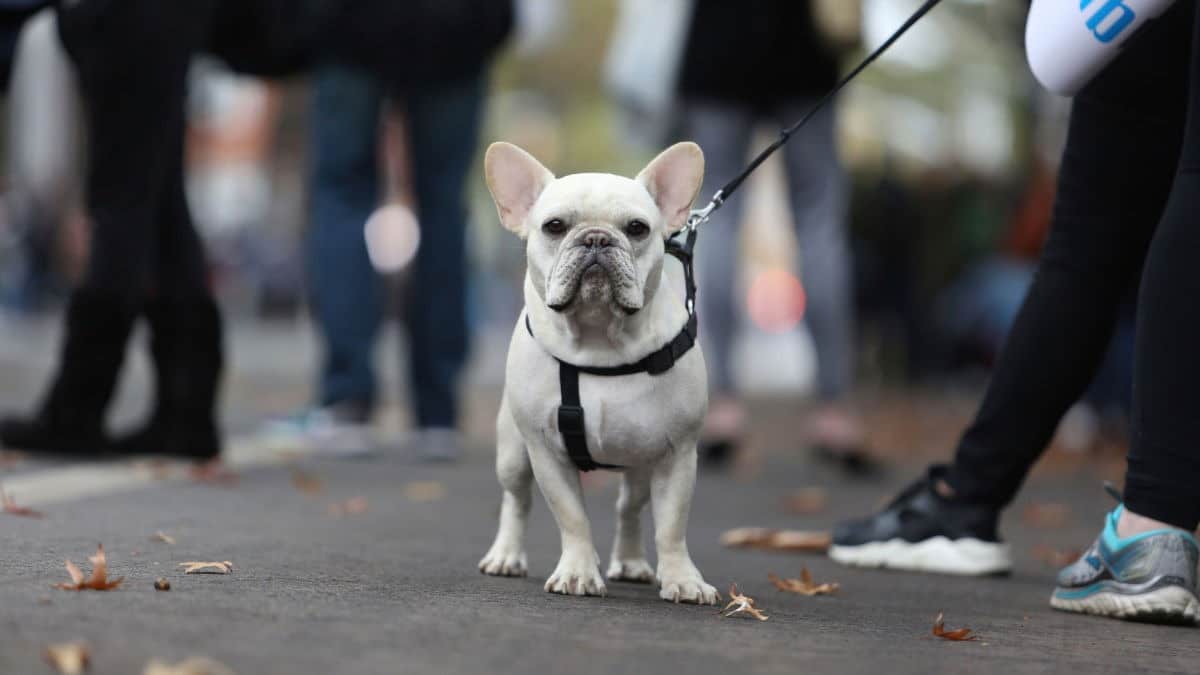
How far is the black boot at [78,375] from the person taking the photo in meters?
4.91

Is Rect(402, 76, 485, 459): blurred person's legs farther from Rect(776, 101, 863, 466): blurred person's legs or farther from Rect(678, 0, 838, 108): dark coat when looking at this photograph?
Rect(776, 101, 863, 466): blurred person's legs

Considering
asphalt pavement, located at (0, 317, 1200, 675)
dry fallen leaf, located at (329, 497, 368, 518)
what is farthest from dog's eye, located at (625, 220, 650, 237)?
dry fallen leaf, located at (329, 497, 368, 518)

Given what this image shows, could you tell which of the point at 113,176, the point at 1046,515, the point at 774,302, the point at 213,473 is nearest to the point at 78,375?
the point at 213,473

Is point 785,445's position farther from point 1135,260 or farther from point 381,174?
point 1135,260

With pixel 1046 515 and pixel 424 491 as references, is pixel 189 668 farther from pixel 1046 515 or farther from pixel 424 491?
pixel 1046 515

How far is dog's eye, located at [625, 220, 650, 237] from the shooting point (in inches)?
115

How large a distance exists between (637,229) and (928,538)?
4.46 ft

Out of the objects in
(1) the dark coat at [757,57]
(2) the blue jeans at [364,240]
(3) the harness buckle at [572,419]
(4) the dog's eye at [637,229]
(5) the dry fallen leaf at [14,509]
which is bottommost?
(5) the dry fallen leaf at [14,509]

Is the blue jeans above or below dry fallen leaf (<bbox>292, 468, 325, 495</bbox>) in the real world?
above

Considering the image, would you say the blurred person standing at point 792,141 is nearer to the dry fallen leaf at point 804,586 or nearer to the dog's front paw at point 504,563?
the dry fallen leaf at point 804,586

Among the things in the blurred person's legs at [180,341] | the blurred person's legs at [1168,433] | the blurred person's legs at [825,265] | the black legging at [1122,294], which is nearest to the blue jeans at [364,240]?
the blurred person's legs at [180,341]

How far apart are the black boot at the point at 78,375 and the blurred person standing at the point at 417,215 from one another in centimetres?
112

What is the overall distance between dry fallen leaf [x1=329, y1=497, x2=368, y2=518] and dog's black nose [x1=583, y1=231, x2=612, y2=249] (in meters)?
1.62

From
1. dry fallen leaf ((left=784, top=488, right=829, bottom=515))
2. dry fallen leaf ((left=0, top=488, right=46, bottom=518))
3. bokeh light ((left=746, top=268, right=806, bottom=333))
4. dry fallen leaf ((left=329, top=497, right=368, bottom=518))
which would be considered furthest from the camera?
bokeh light ((left=746, top=268, right=806, bottom=333))
